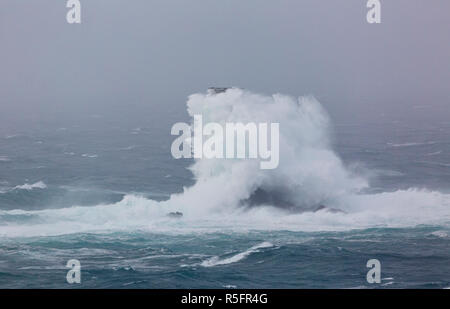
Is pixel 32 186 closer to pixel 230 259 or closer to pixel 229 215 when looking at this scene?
pixel 229 215

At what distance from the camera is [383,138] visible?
2527 inches

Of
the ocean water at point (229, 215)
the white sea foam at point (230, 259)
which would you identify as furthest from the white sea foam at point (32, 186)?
the white sea foam at point (230, 259)

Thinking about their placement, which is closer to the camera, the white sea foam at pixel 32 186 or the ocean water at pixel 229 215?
the ocean water at pixel 229 215

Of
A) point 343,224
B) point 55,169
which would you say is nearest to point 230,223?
point 343,224

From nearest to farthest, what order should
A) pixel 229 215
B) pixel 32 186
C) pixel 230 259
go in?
pixel 230 259, pixel 229 215, pixel 32 186

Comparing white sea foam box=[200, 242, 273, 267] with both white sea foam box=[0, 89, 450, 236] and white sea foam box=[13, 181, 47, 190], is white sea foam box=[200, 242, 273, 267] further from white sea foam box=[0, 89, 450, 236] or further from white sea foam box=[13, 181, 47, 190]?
white sea foam box=[13, 181, 47, 190]

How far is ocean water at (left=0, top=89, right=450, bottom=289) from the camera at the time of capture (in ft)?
111

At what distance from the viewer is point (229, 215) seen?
4228cm

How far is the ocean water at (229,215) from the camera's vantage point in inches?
1330

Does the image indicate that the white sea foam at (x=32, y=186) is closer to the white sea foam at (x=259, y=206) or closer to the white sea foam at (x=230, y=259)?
the white sea foam at (x=259, y=206)

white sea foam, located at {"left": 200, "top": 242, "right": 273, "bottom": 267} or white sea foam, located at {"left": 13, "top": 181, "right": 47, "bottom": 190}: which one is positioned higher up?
white sea foam, located at {"left": 13, "top": 181, "right": 47, "bottom": 190}

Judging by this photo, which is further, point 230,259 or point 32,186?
point 32,186

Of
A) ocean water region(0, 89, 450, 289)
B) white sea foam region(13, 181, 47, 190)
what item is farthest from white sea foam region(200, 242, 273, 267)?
white sea foam region(13, 181, 47, 190)

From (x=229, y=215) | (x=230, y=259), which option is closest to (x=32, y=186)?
Answer: (x=229, y=215)
